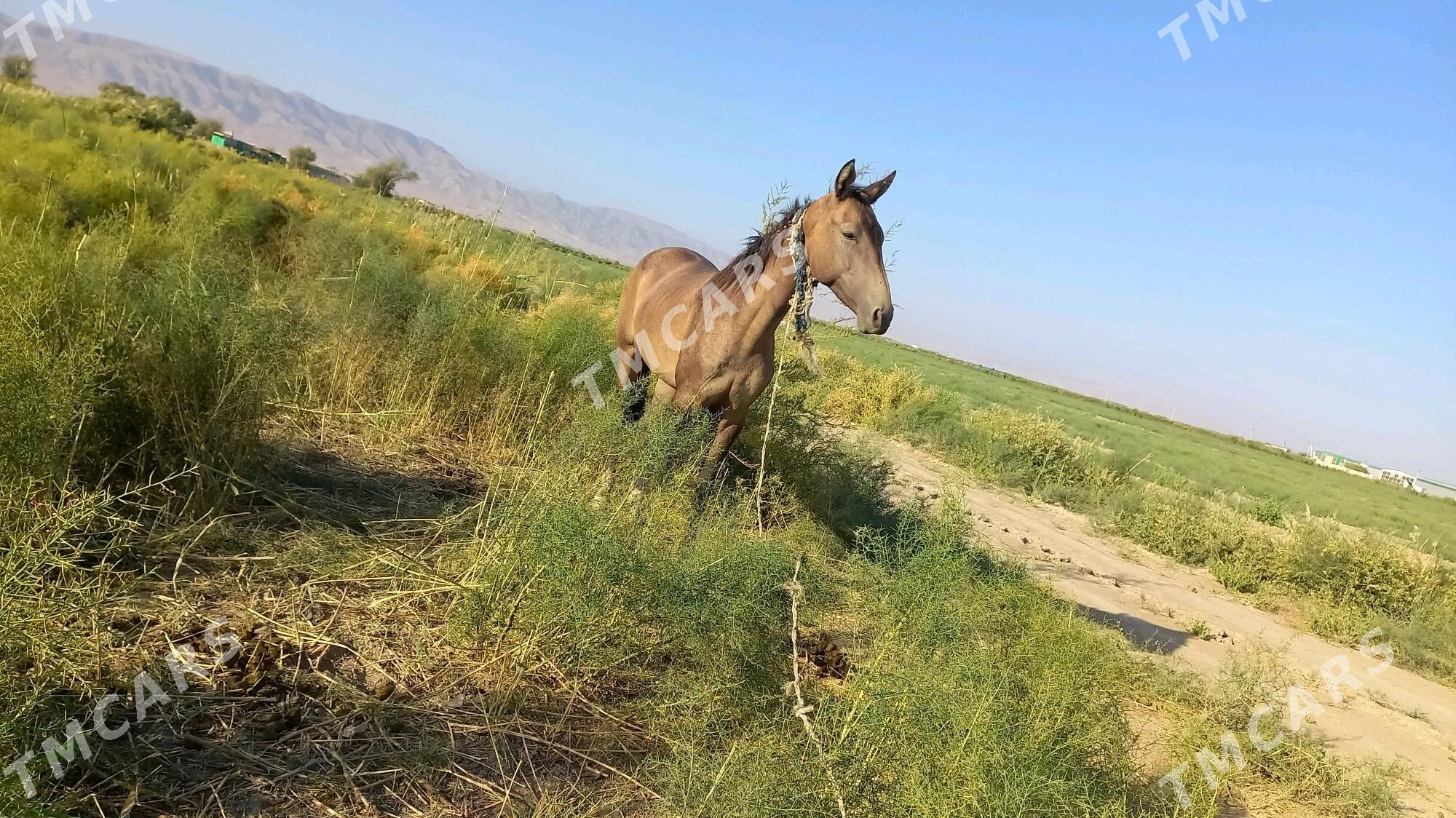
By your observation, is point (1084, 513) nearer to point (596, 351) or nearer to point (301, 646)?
point (596, 351)

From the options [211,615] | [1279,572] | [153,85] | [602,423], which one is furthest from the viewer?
[153,85]

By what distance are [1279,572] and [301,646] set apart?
37.4 ft

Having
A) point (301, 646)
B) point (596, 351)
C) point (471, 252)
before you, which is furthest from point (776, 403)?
point (471, 252)

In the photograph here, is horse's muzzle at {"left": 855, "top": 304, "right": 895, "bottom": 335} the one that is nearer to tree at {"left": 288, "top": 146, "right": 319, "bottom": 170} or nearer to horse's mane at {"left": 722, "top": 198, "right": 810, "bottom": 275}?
horse's mane at {"left": 722, "top": 198, "right": 810, "bottom": 275}

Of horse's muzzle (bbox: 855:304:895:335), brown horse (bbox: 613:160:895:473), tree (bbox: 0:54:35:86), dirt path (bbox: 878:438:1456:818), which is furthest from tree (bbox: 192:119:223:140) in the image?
horse's muzzle (bbox: 855:304:895:335)

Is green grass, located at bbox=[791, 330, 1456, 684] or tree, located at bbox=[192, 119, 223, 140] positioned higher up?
tree, located at bbox=[192, 119, 223, 140]

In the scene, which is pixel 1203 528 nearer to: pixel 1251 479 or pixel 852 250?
pixel 852 250

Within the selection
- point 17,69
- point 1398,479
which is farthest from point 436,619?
point 1398,479

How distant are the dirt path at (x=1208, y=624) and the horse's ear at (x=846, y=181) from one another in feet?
5.68

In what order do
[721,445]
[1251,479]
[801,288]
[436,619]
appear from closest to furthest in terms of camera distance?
[436,619] → [801,288] → [721,445] → [1251,479]

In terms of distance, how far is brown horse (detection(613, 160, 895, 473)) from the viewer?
363cm

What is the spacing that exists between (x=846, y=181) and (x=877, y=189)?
0.75ft

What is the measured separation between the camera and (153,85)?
1953cm

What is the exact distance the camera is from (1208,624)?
6879 millimetres
